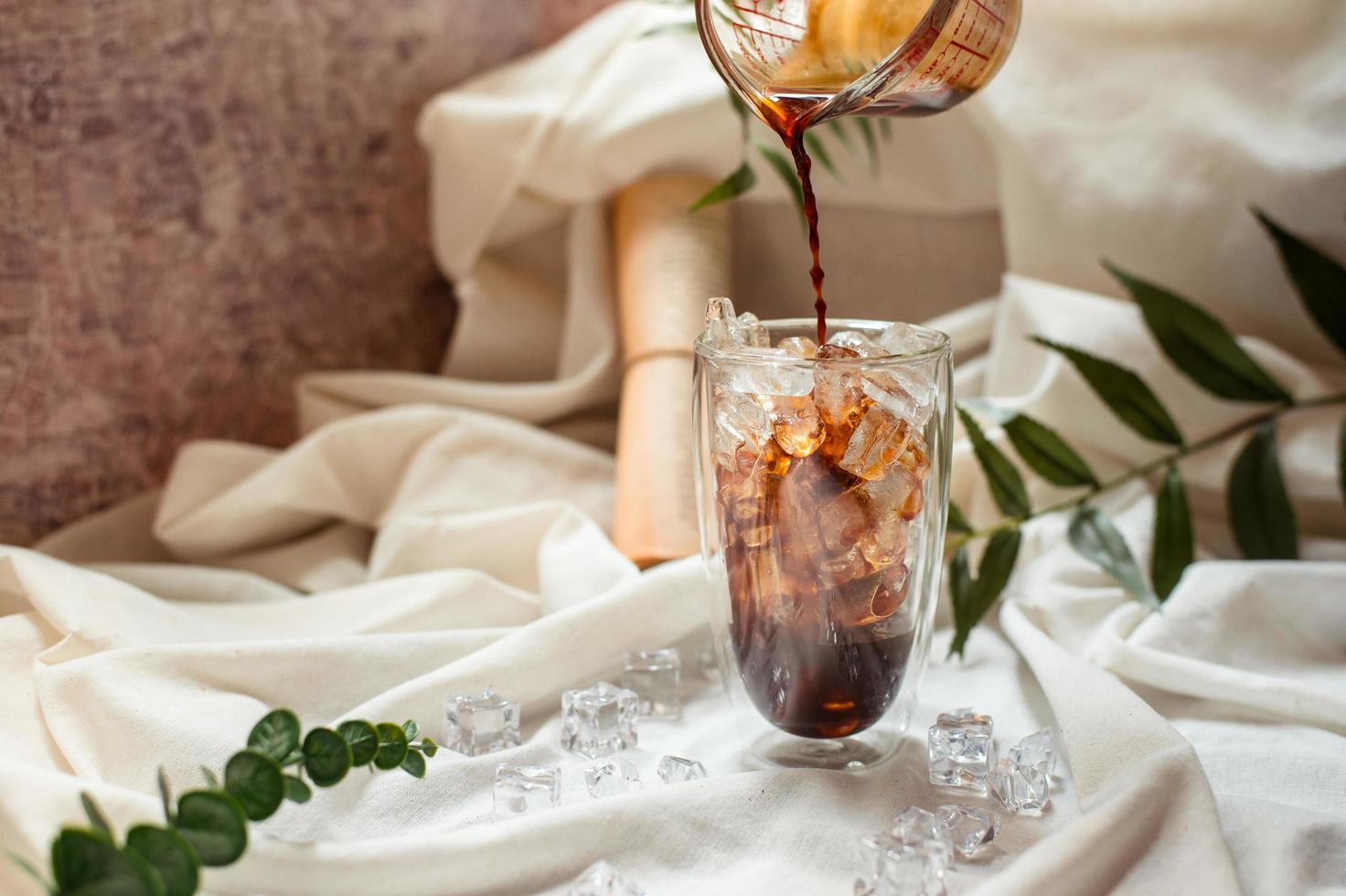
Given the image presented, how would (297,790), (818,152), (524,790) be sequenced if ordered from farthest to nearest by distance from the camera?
(818,152) → (524,790) → (297,790)

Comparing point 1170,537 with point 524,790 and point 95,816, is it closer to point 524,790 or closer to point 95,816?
point 524,790

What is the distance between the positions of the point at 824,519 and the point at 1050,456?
35 cm

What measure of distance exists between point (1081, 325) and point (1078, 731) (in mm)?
467

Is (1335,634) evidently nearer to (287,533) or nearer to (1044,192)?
(1044,192)

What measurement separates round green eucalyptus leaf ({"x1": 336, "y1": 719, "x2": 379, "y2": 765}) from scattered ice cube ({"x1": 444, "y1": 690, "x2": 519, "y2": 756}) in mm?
115

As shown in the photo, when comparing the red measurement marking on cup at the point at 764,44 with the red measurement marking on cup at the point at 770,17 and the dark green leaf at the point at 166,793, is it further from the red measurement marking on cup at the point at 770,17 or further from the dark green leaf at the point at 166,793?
the dark green leaf at the point at 166,793

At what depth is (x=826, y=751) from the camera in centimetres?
80

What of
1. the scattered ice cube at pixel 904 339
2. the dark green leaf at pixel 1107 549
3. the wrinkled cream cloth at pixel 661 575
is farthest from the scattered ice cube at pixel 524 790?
the dark green leaf at pixel 1107 549

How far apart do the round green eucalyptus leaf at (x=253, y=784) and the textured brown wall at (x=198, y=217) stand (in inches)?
22.0

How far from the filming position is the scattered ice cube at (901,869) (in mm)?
630

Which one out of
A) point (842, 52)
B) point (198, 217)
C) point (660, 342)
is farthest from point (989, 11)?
point (198, 217)

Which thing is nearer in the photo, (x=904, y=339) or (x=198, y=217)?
(x=904, y=339)

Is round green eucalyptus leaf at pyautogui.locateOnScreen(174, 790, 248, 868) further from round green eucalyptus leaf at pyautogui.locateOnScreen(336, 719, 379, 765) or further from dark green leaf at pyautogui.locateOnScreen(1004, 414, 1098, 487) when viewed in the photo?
dark green leaf at pyautogui.locateOnScreen(1004, 414, 1098, 487)

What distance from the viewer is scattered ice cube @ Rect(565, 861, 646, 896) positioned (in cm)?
62
